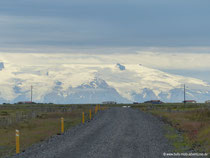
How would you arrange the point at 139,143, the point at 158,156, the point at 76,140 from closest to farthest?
1. the point at 158,156
2. the point at 139,143
3. the point at 76,140

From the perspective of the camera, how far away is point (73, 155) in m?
24.4

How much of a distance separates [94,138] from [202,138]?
8194mm

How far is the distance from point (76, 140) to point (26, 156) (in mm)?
7951

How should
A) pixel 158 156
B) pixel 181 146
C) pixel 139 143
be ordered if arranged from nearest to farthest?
1. pixel 158 156
2. pixel 181 146
3. pixel 139 143

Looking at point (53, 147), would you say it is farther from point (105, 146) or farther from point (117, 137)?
point (117, 137)

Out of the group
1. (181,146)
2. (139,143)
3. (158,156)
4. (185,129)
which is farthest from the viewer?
(185,129)

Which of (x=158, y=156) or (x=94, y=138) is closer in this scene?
(x=158, y=156)

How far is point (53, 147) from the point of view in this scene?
28.6 meters

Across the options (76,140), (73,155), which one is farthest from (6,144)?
(73,155)

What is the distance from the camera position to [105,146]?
28234mm

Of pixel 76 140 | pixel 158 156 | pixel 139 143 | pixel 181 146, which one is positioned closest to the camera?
pixel 158 156

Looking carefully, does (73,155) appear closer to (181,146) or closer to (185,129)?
(181,146)

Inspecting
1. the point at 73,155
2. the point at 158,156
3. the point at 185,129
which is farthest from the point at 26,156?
the point at 185,129

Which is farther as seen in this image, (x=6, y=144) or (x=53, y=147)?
(x=6, y=144)
